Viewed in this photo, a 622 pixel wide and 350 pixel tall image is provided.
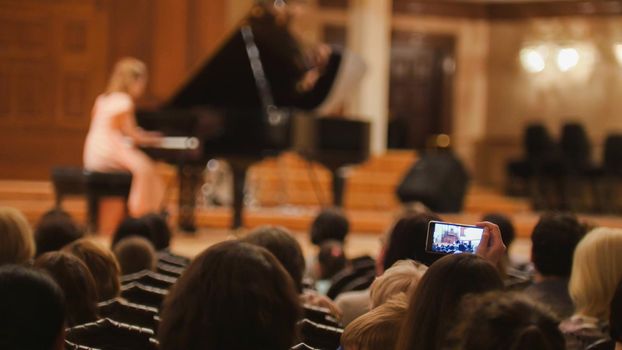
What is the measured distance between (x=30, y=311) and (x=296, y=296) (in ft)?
1.38

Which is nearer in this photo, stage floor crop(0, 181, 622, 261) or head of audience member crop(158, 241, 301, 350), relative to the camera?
head of audience member crop(158, 241, 301, 350)

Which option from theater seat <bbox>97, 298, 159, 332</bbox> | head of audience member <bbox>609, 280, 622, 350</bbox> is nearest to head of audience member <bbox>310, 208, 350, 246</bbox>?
theater seat <bbox>97, 298, 159, 332</bbox>

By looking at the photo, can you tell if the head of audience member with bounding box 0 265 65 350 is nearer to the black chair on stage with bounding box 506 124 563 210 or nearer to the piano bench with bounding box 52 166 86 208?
the piano bench with bounding box 52 166 86 208

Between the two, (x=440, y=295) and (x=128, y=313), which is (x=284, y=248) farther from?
(x=440, y=295)

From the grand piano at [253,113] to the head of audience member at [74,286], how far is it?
5.76 m

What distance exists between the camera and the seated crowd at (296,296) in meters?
1.46

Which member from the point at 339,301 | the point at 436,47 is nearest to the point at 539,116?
the point at 436,47

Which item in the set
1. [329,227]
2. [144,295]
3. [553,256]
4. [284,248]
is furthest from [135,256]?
[329,227]

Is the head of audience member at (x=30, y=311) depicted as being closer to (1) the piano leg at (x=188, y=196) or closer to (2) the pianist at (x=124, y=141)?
(2) the pianist at (x=124, y=141)

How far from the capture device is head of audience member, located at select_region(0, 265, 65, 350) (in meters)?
1.53

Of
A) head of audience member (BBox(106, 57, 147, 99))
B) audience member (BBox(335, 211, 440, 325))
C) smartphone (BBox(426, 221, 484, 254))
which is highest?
head of audience member (BBox(106, 57, 147, 99))

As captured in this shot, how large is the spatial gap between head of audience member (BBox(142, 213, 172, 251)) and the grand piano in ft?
10.4

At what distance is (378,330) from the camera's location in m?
1.92

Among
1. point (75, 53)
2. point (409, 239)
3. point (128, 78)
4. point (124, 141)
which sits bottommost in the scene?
point (409, 239)
